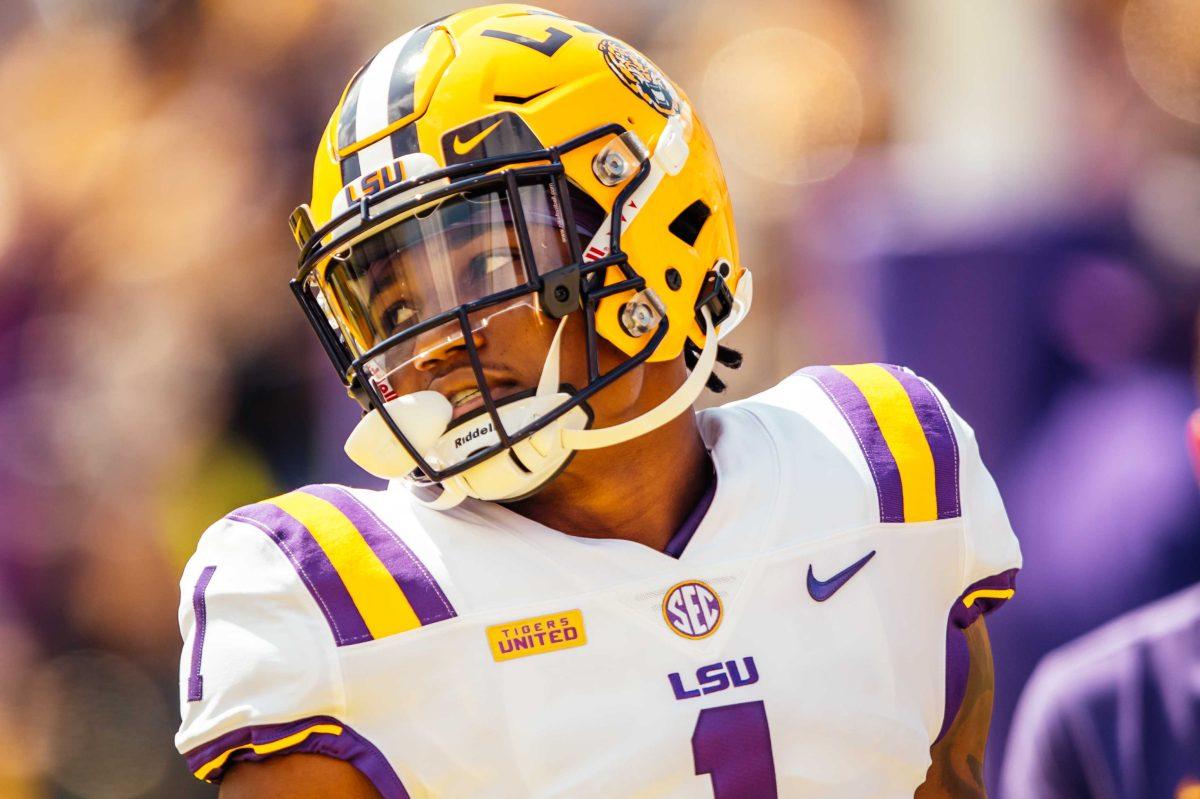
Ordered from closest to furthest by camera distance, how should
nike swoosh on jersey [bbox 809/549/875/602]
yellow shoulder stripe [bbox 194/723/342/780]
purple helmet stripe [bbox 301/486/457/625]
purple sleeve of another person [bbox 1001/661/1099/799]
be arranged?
1. yellow shoulder stripe [bbox 194/723/342/780]
2. purple helmet stripe [bbox 301/486/457/625]
3. nike swoosh on jersey [bbox 809/549/875/602]
4. purple sleeve of another person [bbox 1001/661/1099/799]

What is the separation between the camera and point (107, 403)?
130 inches

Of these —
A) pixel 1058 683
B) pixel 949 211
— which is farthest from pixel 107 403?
pixel 1058 683

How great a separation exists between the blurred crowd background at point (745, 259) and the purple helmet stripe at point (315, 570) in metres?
1.52

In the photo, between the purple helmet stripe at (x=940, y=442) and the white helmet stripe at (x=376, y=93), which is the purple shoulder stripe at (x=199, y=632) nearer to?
the white helmet stripe at (x=376, y=93)

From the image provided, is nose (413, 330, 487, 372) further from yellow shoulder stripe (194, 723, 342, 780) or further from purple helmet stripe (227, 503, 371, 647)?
yellow shoulder stripe (194, 723, 342, 780)

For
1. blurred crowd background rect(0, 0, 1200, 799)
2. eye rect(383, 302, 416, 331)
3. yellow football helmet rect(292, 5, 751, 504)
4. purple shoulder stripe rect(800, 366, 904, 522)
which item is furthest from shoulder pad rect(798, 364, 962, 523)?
blurred crowd background rect(0, 0, 1200, 799)

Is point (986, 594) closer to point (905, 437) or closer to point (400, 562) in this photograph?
point (905, 437)

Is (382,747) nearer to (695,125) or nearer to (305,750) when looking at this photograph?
(305,750)

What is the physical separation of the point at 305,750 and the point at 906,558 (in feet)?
2.39

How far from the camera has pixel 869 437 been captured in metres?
1.84

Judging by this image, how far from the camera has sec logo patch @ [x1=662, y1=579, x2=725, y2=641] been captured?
5.43 feet

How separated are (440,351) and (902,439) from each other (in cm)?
59

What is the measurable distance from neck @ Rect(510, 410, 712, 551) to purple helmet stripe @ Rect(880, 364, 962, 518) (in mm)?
320

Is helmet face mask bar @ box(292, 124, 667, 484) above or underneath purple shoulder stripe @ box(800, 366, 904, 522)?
above
